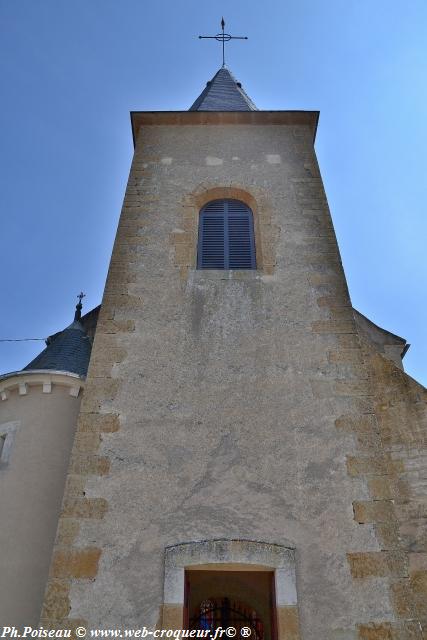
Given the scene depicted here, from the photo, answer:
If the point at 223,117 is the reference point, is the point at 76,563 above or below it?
below

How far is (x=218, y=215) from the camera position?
8023mm

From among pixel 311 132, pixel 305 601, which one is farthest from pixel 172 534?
pixel 311 132

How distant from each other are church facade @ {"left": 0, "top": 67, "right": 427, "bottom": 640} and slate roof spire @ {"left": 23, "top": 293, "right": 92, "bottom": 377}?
108cm

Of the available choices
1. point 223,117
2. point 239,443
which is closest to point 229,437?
point 239,443

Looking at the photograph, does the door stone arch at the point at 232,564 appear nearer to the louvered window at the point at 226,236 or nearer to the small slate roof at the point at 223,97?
the louvered window at the point at 226,236

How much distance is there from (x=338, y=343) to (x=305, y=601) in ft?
8.75

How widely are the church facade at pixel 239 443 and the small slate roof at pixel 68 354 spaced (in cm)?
108

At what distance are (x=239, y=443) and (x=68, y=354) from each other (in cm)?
301

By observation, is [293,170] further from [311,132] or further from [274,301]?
[274,301]

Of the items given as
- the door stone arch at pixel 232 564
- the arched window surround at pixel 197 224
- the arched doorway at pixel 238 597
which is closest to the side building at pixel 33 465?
the door stone arch at pixel 232 564

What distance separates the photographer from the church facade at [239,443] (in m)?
4.27

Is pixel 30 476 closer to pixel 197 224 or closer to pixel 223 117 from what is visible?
pixel 197 224

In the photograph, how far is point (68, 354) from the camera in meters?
7.04

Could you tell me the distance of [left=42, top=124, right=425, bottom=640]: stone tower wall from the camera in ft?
13.9
